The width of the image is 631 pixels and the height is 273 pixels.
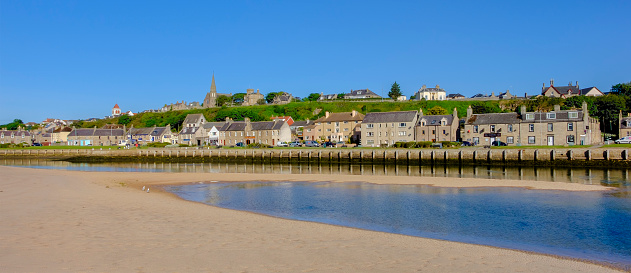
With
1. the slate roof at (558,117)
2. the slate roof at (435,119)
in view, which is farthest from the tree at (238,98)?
the slate roof at (558,117)

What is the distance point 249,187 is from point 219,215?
1222cm

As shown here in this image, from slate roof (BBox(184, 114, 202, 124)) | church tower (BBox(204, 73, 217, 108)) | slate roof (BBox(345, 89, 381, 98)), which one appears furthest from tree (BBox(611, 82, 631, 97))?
church tower (BBox(204, 73, 217, 108))

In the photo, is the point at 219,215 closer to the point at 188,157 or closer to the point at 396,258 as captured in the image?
the point at 396,258

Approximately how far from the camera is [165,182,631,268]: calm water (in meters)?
14.9

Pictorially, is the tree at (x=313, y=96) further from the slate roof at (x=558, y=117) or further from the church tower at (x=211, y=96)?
the slate roof at (x=558, y=117)

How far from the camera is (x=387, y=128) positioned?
72.1 meters

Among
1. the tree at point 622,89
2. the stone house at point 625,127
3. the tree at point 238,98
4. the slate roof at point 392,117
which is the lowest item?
the stone house at point 625,127

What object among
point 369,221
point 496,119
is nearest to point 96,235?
point 369,221

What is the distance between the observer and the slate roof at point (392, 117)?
7169 cm

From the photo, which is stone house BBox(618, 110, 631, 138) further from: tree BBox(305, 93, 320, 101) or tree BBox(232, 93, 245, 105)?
tree BBox(232, 93, 245, 105)

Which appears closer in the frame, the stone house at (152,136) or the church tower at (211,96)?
the stone house at (152,136)

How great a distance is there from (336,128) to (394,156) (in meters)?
36.1

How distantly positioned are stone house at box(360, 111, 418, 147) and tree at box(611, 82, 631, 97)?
2010 inches

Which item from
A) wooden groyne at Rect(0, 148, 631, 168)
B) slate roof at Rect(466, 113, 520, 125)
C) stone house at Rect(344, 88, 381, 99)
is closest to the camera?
wooden groyne at Rect(0, 148, 631, 168)
